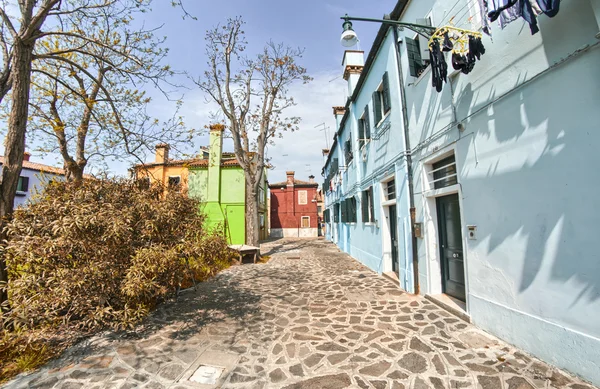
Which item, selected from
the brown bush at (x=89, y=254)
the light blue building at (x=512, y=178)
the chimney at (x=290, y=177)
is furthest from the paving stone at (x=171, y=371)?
the chimney at (x=290, y=177)

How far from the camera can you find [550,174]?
8.77ft

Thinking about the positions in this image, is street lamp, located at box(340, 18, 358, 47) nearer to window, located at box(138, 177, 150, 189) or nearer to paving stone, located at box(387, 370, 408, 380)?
window, located at box(138, 177, 150, 189)

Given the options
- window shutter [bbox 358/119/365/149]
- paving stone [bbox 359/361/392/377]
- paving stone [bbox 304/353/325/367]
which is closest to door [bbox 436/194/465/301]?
paving stone [bbox 359/361/392/377]

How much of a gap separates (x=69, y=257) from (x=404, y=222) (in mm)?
6120

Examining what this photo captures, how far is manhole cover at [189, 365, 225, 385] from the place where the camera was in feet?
9.12

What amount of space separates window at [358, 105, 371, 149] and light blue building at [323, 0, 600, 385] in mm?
2653

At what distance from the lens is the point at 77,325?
376cm

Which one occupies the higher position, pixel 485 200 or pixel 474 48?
pixel 474 48

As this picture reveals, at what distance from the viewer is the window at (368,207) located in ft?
28.4

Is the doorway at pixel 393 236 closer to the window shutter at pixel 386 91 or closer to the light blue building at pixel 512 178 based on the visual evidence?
the light blue building at pixel 512 178

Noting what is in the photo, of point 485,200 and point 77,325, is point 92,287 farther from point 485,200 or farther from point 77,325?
point 485,200

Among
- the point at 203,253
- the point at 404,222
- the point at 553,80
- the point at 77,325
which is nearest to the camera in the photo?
the point at 553,80

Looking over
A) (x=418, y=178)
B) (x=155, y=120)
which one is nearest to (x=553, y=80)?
(x=418, y=178)

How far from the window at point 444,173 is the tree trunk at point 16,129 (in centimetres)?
692
